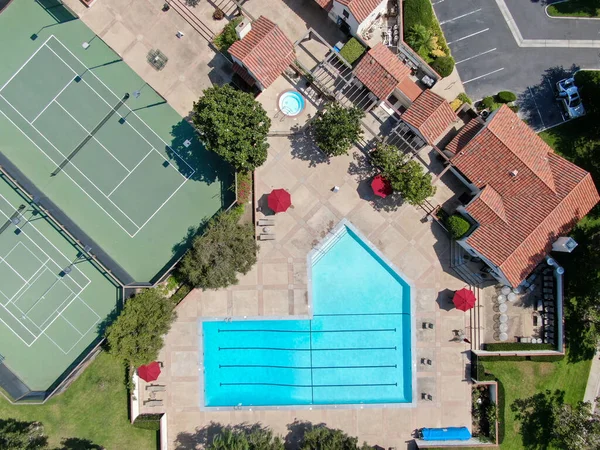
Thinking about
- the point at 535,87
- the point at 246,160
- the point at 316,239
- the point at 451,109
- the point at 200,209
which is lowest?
the point at 316,239

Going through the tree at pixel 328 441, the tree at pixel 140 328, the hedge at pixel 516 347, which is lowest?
the tree at pixel 328 441

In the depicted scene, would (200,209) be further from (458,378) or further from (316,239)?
(458,378)

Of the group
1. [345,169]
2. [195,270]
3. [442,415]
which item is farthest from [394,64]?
[442,415]

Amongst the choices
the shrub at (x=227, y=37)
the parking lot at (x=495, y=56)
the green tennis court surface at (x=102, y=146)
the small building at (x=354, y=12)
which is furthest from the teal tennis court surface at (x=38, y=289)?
the parking lot at (x=495, y=56)

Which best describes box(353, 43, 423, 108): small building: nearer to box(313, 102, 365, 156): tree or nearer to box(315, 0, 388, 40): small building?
box(315, 0, 388, 40): small building

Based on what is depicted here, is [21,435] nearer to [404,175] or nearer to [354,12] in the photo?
[404,175]

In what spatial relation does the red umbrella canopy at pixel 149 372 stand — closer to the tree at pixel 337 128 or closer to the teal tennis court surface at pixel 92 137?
the teal tennis court surface at pixel 92 137
